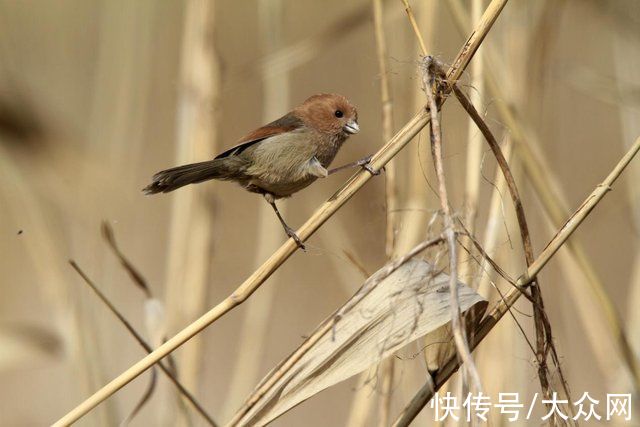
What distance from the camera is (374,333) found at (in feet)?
4.79

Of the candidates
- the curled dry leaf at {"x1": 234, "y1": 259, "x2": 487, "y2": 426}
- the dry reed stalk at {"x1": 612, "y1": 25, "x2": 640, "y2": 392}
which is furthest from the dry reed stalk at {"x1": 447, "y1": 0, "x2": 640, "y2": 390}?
the dry reed stalk at {"x1": 612, "y1": 25, "x2": 640, "y2": 392}

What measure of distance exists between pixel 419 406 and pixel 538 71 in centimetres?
104

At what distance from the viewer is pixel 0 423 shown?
8.49 feet

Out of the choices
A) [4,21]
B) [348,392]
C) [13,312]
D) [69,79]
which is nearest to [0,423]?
[13,312]

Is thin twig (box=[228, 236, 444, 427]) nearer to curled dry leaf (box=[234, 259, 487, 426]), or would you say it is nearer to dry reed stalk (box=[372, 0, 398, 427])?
curled dry leaf (box=[234, 259, 487, 426])

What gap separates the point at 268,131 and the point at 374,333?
3.13ft

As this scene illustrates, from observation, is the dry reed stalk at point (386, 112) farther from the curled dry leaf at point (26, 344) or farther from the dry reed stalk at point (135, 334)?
the curled dry leaf at point (26, 344)

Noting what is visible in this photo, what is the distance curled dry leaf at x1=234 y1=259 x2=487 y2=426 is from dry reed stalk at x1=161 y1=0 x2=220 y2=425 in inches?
21.4

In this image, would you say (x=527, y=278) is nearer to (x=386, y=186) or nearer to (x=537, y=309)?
(x=537, y=309)

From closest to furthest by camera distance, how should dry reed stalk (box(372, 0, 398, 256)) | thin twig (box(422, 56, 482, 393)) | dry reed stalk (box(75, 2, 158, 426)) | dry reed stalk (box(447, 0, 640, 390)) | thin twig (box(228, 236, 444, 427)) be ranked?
thin twig (box(422, 56, 482, 393))
thin twig (box(228, 236, 444, 427))
dry reed stalk (box(447, 0, 640, 390))
dry reed stalk (box(372, 0, 398, 256))
dry reed stalk (box(75, 2, 158, 426))

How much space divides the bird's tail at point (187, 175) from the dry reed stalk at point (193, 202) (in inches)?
2.1

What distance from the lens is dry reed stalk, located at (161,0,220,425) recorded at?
1.99 m

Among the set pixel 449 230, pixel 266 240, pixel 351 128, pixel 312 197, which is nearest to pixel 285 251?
pixel 449 230

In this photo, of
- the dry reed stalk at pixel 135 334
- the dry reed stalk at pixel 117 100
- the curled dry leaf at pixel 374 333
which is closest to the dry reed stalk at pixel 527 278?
the curled dry leaf at pixel 374 333
